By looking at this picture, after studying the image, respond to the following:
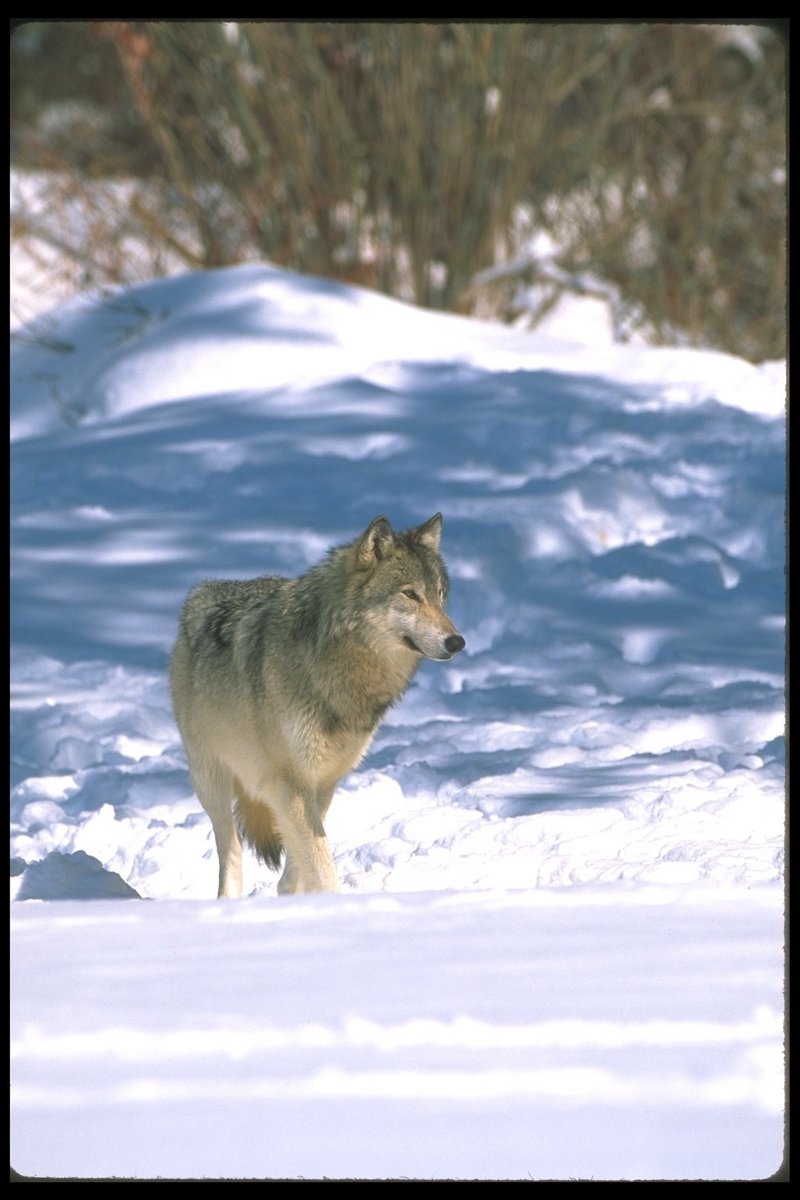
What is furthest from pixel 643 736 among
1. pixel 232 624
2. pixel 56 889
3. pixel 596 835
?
pixel 56 889

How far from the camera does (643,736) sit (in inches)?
309

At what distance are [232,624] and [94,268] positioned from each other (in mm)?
10199

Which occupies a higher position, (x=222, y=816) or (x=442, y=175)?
(x=442, y=175)

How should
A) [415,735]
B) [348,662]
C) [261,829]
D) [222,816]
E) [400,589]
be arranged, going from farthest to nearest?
1. [415,735]
2. [261,829]
3. [222,816]
4. [348,662]
5. [400,589]

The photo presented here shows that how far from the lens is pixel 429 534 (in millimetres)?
5715

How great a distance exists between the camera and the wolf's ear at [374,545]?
557cm

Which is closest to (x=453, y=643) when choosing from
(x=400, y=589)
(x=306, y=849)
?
(x=400, y=589)

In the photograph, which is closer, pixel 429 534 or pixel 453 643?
pixel 453 643

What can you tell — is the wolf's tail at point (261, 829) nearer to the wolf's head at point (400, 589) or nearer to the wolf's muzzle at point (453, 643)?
the wolf's head at point (400, 589)

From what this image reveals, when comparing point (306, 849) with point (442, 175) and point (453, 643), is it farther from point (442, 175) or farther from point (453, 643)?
point (442, 175)

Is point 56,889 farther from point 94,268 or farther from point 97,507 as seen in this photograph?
point 94,268

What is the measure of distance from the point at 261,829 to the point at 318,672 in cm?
88

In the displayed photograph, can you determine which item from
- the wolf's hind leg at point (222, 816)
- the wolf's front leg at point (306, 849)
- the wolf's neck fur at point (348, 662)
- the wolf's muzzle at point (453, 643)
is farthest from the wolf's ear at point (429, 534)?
the wolf's hind leg at point (222, 816)

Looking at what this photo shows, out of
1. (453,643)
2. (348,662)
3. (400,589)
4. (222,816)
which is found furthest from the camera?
(222,816)
